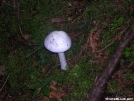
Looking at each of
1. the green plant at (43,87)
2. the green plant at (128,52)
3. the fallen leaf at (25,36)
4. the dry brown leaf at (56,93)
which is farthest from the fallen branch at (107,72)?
the fallen leaf at (25,36)

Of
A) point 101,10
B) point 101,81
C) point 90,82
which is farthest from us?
point 101,10

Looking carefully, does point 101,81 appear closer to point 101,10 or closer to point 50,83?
point 50,83

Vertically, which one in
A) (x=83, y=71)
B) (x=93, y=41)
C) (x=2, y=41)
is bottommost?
(x=83, y=71)

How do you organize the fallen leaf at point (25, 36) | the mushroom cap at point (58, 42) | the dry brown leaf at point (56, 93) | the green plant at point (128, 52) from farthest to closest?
1. the fallen leaf at point (25, 36)
2. the dry brown leaf at point (56, 93)
3. the green plant at point (128, 52)
4. the mushroom cap at point (58, 42)

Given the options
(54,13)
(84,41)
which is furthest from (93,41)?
(54,13)

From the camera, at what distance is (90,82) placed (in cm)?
316

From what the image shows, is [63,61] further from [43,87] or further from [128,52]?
[128,52]

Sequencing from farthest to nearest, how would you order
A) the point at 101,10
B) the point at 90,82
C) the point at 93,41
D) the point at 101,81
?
the point at 101,10, the point at 93,41, the point at 90,82, the point at 101,81

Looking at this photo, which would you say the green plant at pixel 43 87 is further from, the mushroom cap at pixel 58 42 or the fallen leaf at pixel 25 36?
the fallen leaf at pixel 25 36

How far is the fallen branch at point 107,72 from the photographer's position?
114 inches

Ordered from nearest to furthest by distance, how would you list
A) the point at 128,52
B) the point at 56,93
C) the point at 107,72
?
the point at 107,72
the point at 128,52
the point at 56,93

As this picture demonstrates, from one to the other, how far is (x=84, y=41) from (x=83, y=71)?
0.57 meters

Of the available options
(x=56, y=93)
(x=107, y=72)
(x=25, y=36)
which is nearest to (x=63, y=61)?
(x=56, y=93)

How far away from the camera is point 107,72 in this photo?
2.95 m
